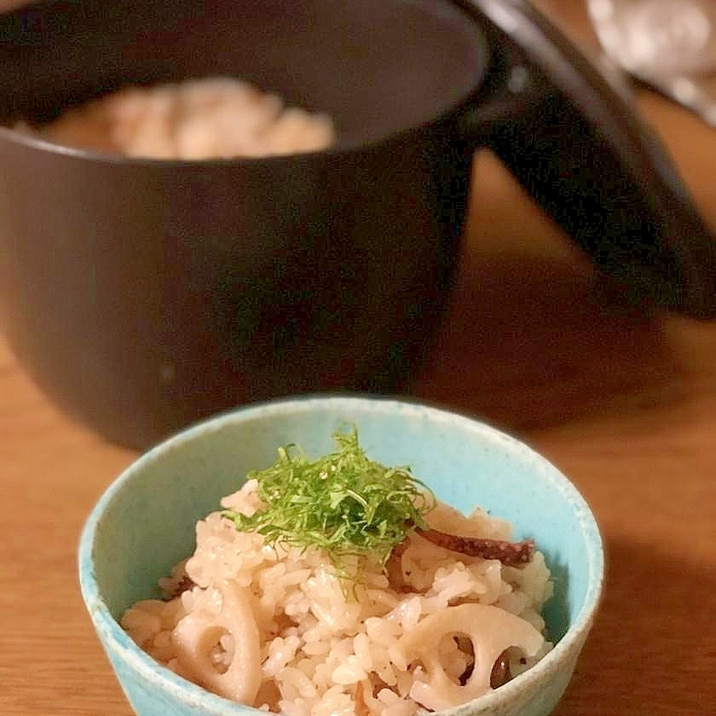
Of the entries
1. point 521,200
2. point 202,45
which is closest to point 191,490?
point 202,45

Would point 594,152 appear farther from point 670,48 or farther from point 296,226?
point 670,48

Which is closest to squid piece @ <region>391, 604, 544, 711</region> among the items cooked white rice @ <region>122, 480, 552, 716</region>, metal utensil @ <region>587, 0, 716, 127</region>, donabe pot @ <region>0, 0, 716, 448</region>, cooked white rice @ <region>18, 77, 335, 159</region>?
cooked white rice @ <region>122, 480, 552, 716</region>

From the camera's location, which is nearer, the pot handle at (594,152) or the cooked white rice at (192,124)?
the pot handle at (594,152)

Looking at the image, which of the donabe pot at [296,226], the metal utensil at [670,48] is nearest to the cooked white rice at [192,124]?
the donabe pot at [296,226]

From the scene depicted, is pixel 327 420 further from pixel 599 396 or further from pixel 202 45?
pixel 202 45

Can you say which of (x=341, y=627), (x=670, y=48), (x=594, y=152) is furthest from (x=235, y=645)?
(x=670, y=48)

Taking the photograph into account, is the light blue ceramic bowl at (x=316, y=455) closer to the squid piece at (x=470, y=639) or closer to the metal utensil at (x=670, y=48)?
the squid piece at (x=470, y=639)
